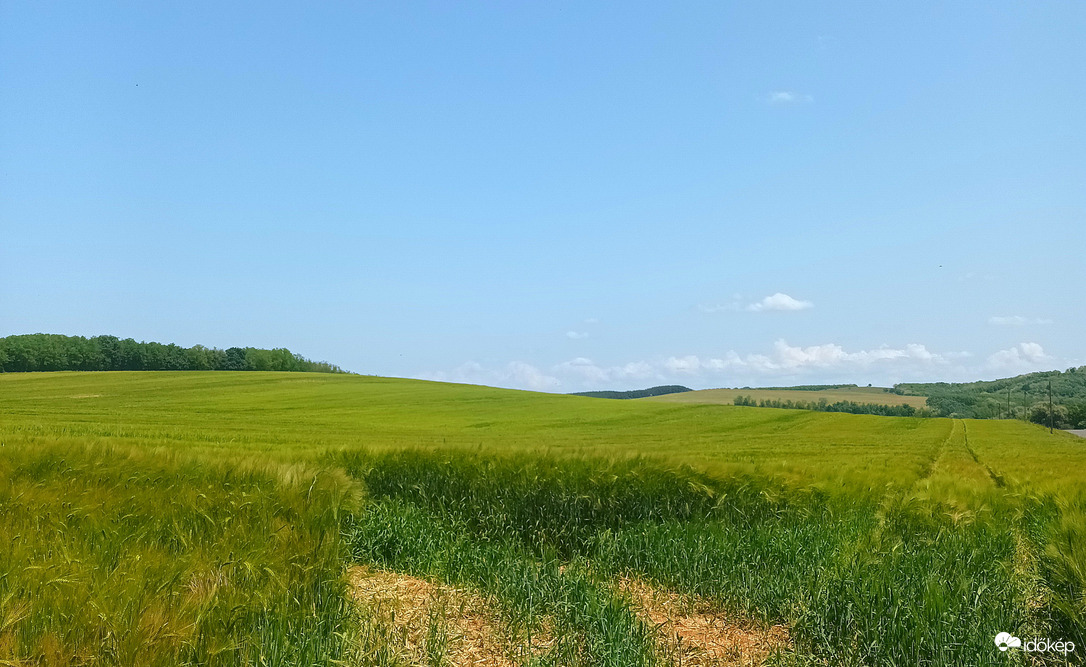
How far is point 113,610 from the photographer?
342 cm

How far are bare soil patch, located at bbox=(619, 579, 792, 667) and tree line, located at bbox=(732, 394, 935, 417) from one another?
79095 millimetres

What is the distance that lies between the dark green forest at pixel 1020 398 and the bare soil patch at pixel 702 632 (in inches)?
2983

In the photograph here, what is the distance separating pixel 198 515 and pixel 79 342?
100 m

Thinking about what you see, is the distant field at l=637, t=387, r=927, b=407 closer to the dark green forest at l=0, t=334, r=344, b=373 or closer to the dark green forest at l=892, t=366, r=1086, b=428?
the dark green forest at l=892, t=366, r=1086, b=428

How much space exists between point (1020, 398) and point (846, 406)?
5024cm

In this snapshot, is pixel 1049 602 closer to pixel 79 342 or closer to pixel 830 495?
pixel 830 495

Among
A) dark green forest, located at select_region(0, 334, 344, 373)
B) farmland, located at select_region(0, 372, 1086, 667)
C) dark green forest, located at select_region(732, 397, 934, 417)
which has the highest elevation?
A: dark green forest, located at select_region(0, 334, 344, 373)

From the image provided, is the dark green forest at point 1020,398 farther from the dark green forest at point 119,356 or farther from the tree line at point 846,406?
the dark green forest at point 119,356

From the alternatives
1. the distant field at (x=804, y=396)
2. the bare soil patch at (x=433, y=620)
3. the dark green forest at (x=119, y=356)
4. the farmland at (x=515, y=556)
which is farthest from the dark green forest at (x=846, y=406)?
the bare soil patch at (x=433, y=620)

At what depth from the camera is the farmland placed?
3.80 m

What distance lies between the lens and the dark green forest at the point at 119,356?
77.3 metres

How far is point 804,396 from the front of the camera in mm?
102250

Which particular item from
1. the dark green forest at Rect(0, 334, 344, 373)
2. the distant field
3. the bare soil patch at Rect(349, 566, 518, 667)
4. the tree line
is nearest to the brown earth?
the bare soil patch at Rect(349, 566, 518, 667)

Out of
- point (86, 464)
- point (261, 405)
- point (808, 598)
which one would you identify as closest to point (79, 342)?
point (261, 405)
